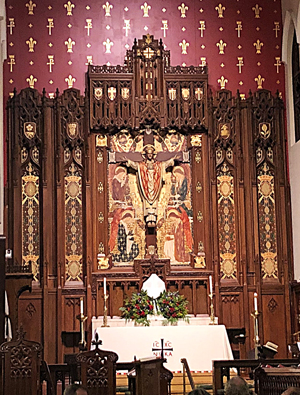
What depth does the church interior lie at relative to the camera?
610 inches

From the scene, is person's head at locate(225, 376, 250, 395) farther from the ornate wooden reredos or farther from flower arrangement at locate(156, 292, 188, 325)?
the ornate wooden reredos

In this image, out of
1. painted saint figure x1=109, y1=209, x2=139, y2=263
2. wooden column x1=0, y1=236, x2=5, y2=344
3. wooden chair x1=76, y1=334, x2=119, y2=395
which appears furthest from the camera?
painted saint figure x1=109, y1=209, x2=139, y2=263

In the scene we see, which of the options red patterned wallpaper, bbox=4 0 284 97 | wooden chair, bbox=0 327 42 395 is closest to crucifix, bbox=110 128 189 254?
red patterned wallpaper, bbox=4 0 284 97

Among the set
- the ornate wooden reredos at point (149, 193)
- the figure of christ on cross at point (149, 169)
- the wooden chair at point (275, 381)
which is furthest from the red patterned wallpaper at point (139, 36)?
the wooden chair at point (275, 381)

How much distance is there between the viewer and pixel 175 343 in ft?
44.4

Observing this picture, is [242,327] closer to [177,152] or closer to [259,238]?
[259,238]

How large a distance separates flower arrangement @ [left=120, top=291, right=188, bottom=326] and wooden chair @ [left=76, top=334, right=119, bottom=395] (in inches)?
192

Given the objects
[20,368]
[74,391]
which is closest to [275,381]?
[20,368]

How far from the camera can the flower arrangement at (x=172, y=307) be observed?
1429cm

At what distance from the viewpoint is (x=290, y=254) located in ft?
52.7

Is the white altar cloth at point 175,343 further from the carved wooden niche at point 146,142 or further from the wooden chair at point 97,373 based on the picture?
the wooden chair at point 97,373

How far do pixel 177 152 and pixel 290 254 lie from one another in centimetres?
321

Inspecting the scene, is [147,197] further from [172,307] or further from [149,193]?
[172,307]

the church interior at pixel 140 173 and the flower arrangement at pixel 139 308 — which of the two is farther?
the church interior at pixel 140 173
